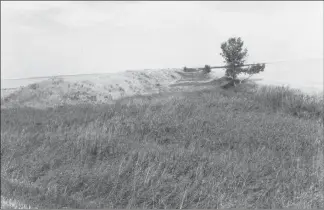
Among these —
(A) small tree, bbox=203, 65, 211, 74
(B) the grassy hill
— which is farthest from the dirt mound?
(A) small tree, bbox=203, 65, 211, 74

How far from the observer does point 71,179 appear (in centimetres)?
796

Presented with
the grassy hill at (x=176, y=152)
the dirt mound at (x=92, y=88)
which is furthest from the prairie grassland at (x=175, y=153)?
the dirt mound at (x=92, y=88)

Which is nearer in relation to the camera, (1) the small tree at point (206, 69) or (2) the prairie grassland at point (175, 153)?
(1) the small tree at point (206, 69)

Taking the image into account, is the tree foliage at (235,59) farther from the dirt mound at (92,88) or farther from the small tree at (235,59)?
the dirt mound at (92,88)

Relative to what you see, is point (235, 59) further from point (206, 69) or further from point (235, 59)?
point (206, 69)

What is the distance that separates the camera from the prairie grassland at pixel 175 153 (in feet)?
23.4

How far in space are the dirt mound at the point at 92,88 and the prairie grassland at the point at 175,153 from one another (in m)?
0.32

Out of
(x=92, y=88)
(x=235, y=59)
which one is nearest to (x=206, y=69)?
(x=235, y=59)

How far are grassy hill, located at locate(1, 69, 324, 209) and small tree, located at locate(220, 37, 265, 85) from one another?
335 millimetres

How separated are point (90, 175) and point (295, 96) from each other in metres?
6.17

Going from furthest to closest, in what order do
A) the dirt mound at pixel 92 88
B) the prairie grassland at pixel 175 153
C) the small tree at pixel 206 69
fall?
the dirt mound at pixel 92 88
the prairie grassland at pixel 175 153
the small tree at pixel 206 69

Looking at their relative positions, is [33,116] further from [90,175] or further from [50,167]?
[90,175]

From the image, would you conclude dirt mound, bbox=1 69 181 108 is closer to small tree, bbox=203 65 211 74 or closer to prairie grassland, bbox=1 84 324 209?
prairie grassland, bbox=1 84 324 209

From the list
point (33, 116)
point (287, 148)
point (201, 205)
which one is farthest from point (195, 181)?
point (33, 116)
